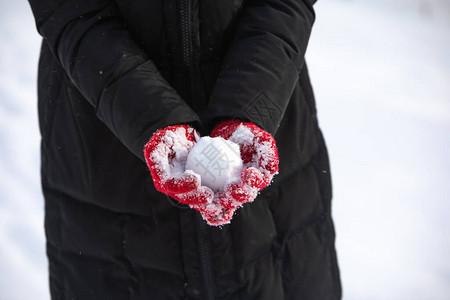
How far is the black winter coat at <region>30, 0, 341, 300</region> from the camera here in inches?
29.1

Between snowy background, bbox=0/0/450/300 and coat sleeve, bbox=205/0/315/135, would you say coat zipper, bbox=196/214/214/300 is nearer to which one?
coat sleeve, bbox=205/0/315/135

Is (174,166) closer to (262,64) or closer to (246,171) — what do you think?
(246,171)

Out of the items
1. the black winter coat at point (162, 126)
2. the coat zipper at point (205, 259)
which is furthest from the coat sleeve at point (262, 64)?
the coat zipper at point (205, 259)

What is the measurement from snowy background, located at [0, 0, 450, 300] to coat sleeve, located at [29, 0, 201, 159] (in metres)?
1.24

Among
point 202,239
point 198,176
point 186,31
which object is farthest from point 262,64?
point 202,239

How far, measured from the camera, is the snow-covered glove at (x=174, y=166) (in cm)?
62

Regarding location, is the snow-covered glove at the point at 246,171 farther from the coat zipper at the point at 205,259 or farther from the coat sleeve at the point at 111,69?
the coat zipper at the point at 205,259

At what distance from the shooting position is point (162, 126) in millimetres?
675

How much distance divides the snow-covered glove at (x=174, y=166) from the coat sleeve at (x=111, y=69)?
0.09 feet

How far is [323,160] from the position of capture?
3.49 feet

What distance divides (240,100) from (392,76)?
2.19 m

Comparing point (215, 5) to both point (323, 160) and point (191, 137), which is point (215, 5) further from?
point (323, 160)

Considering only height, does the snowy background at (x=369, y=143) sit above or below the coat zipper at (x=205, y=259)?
below

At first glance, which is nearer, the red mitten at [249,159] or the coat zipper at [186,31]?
the red mitten at [249,159]
